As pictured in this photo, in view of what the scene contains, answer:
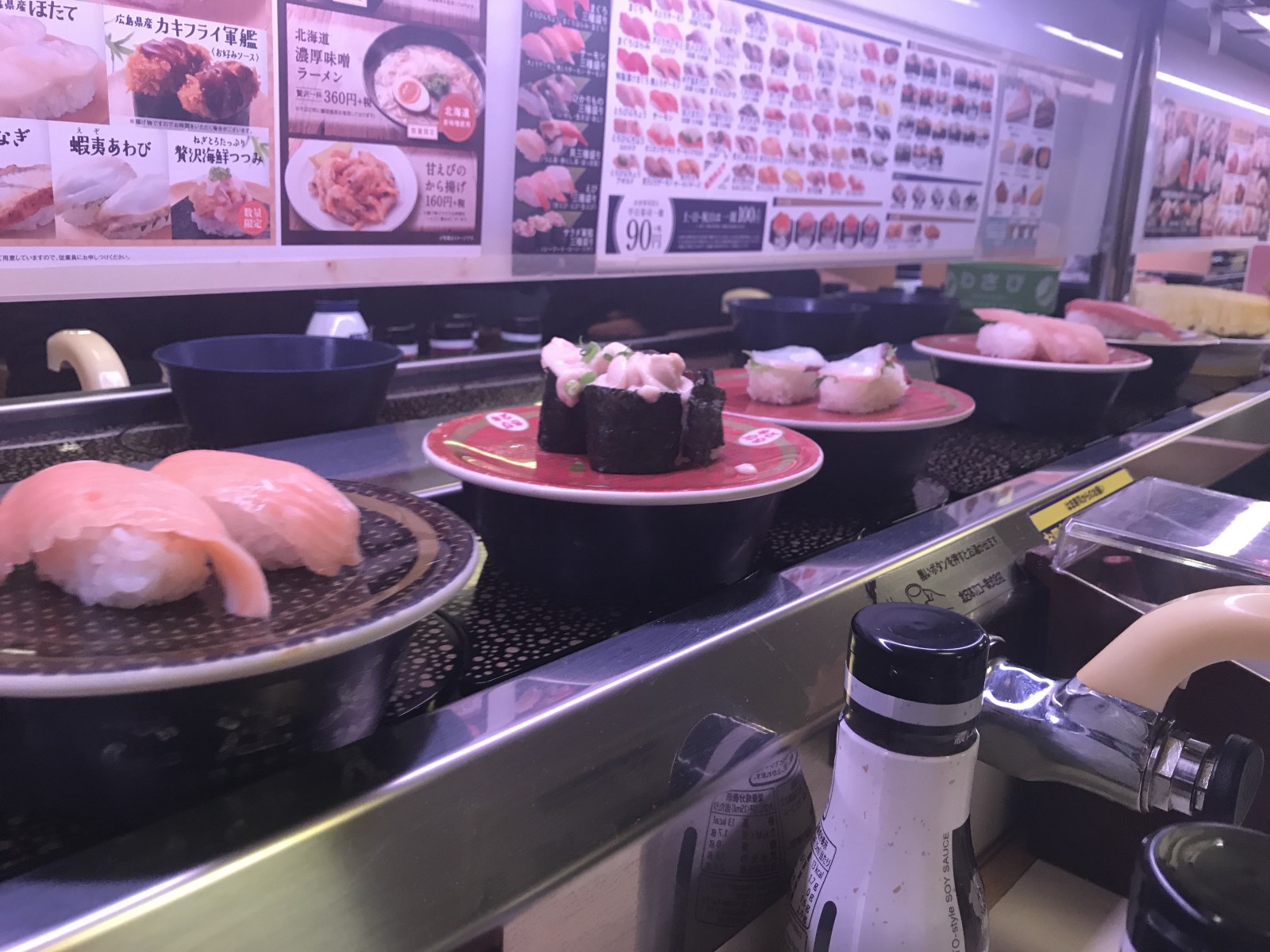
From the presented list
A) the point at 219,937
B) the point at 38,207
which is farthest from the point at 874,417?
the point at 38,207

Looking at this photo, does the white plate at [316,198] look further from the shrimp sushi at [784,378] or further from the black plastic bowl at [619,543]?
the black plastic bowl at [619,543]

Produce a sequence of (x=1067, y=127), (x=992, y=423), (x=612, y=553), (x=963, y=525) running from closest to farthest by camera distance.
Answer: (x=612, y=553), (x=963, y=525), (x=992, y=423), (x=1067, y=127)

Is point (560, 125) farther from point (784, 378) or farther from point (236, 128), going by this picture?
point (784, 378)

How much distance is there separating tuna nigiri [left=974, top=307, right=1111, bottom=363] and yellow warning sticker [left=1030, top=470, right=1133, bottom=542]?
0.20 meters

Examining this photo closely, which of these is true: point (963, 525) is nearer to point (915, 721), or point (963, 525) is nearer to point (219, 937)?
point (915, 721)

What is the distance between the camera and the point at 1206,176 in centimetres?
399

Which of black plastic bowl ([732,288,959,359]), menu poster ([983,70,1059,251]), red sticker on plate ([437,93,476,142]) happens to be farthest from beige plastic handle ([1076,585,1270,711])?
menu poster ([983,70,1059,251])

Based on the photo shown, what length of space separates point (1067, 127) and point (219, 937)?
3.51 meters

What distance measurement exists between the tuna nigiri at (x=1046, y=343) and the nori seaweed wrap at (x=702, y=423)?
0.82 meters

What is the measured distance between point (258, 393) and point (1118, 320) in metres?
1.71

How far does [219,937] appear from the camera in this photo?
0.45 meters

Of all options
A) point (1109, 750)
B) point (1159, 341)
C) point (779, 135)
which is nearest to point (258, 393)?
point (1109, 750)

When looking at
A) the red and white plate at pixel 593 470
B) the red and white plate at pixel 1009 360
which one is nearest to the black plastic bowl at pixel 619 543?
the red and white plate at pixel 593 470

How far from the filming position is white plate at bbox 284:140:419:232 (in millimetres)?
1427
